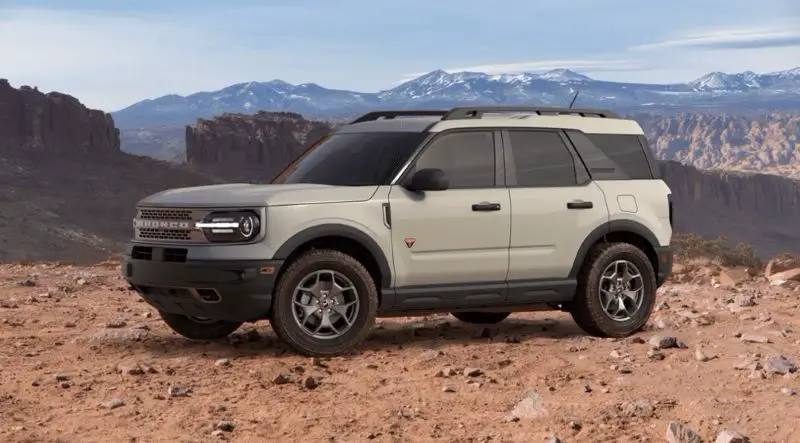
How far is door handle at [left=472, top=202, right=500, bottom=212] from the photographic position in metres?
8.32

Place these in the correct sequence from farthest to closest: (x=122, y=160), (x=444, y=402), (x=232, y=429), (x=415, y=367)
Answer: (x=122, y=160), (x=415, y=367), (x=444, y=402), (x=232, y=429)

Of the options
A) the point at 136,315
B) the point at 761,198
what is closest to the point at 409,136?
the point at 136,315

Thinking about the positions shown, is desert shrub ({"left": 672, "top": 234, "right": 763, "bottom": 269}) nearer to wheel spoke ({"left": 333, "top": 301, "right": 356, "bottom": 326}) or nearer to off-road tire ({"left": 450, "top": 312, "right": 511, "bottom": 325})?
off-road tire ({"left": 450, "top": 312, "right": 511, "bottom": 325})

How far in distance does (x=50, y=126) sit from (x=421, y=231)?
→ 4463 inches

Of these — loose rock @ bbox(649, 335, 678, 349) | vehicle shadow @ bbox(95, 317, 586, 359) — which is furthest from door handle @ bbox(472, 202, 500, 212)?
loose rock @ bbox(649, 335, 678, 349)

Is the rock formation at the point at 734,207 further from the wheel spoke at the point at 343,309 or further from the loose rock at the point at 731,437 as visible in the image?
the loose rock at the point at 731,437

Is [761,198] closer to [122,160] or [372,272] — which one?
[122,160]

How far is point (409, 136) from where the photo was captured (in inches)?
333

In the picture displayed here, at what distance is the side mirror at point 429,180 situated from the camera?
7.95 m

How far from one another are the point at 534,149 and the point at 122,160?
346 ft

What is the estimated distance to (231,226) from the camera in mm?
7547

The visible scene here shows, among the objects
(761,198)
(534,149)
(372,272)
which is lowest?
(761,198)

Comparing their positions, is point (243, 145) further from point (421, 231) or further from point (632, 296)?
point (421, 231)

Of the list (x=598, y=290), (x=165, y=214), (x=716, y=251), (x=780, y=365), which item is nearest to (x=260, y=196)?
(x=165, y=214)
